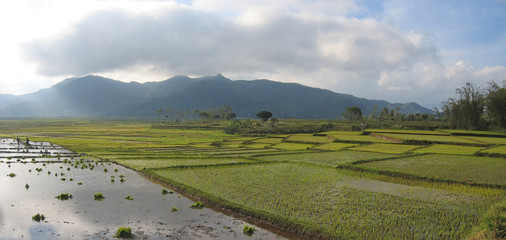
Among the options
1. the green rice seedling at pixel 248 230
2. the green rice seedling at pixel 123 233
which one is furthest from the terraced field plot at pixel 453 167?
the green rice seedling at pixel 123 233

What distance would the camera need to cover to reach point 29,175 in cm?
2242

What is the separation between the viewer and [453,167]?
75.5 feet

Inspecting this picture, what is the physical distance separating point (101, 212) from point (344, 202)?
11.3m

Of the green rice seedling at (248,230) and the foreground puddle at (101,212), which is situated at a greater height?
the green rice seedling at (248,230)

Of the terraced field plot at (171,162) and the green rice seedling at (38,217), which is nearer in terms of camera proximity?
the green rice seedling at (38,217)

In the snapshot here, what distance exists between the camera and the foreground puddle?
1162cm

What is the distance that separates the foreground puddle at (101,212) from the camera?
1162 cm

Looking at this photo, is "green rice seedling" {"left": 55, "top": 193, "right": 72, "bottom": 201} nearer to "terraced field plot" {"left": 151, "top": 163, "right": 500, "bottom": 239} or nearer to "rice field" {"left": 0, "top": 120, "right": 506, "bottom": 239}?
"rice field" {"left": 0, "top": 120, "right": 506, "bottom": 239}

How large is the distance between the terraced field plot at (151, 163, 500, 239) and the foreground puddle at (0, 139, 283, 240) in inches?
63.0

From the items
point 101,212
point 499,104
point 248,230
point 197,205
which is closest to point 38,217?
point 101,212

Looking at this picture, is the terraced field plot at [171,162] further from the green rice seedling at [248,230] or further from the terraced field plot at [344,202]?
the green rice seedling at [248,230]

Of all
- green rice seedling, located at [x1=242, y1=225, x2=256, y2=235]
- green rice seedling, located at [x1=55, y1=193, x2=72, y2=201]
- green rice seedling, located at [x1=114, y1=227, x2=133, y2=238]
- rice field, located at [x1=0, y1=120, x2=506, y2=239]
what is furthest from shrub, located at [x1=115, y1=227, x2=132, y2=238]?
green rice seedling, located at [x1=55, y1=193, x2=72, y2=201]

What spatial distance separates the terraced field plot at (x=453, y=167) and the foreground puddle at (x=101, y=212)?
49.0ft

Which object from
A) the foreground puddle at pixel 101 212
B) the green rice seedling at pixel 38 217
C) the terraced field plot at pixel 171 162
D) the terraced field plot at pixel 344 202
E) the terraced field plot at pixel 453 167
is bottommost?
the foreground puddle at pixel 101 212
